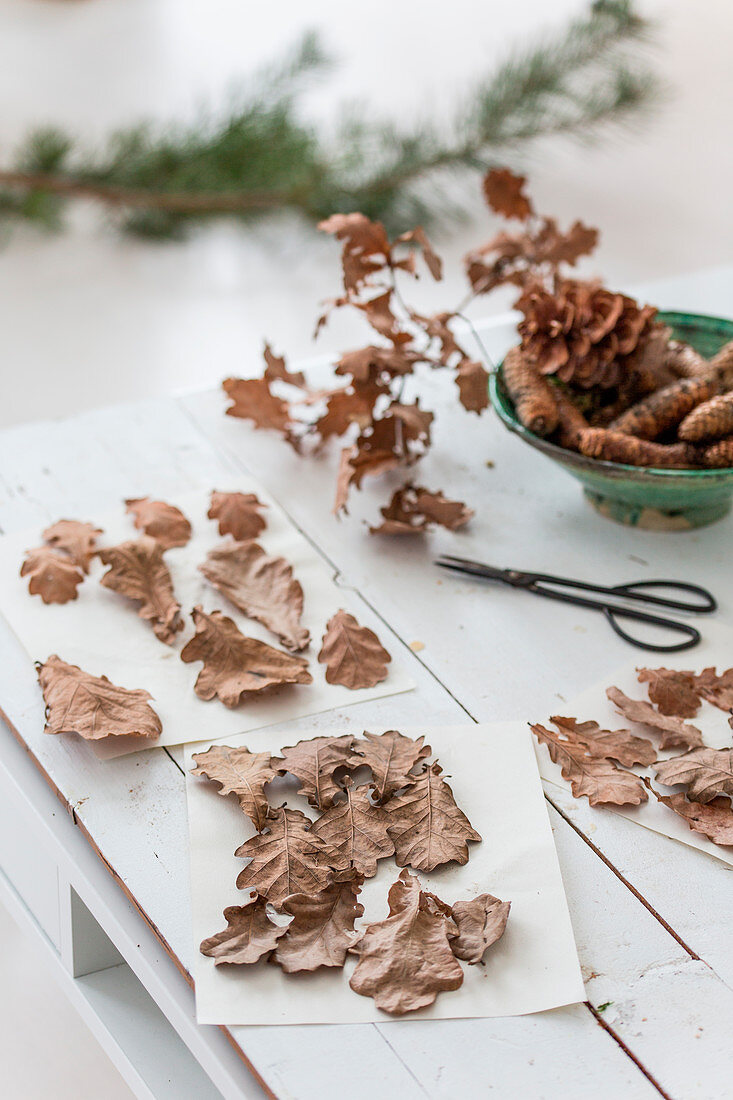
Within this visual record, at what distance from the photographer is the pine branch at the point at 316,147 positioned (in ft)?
7.48

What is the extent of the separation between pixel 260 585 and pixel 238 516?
9 centimetres

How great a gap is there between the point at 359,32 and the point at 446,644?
10.9 feet

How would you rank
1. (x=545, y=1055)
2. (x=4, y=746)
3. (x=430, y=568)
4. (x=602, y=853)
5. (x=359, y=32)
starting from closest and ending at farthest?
(x=545, y=1055) → (x=602, y=853) → (x=4, y=746) → (x=430, y=568) → (x=359, y=32)

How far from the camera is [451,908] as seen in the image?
618mm

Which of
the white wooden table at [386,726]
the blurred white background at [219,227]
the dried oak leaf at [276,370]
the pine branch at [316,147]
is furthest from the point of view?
the pine branch at [316,147]

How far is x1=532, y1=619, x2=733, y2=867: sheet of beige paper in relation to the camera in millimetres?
679

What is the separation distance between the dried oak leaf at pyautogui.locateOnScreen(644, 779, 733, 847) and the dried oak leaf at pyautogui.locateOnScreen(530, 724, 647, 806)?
0.7 inches

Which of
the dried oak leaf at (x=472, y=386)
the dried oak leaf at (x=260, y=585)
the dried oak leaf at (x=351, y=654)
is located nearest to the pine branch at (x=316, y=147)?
the dried oak leaf at (x=472, y=386)

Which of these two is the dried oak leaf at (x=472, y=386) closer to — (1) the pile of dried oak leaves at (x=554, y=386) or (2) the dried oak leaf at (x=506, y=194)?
(1) the pile of dried oak leaves at (x=554, y=386)

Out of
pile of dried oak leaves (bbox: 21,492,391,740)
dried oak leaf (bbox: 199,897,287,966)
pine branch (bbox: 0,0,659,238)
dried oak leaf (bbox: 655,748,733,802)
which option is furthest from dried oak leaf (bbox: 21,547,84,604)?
pine branch (bbox: 0,0,659,238)

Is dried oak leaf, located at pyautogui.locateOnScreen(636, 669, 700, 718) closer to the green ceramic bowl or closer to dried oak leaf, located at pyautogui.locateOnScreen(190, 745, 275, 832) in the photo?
the green ceramic bowl

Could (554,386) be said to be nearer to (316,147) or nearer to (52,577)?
(52,577)

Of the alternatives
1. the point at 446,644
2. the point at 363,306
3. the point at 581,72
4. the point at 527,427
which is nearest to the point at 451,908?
the point at 446,644

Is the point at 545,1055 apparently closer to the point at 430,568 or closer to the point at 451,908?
the point at 451,908
